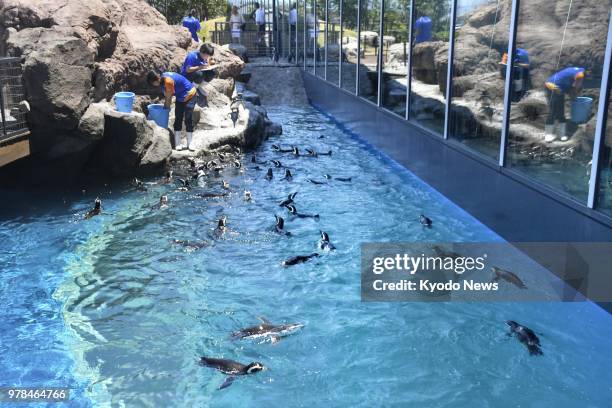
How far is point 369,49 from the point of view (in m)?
15.0

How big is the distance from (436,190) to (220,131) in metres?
5.35

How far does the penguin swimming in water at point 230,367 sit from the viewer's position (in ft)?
16.8

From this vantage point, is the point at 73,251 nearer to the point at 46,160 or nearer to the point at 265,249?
the point at 265,249

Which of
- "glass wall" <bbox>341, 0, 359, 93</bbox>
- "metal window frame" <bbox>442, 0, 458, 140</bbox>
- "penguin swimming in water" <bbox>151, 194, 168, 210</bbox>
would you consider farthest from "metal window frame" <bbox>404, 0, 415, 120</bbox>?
"penguin swimming in water" <bbox>151, 194, 168, 210</bbox>

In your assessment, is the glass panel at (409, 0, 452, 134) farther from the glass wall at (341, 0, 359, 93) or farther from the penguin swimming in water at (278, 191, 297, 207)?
the glass wall at (341, 0, 359, 93)

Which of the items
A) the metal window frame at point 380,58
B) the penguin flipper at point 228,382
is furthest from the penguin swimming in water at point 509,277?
the metal window frame at point 380,58

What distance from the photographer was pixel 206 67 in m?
13.7

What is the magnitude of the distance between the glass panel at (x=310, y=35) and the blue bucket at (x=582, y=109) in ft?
51.1

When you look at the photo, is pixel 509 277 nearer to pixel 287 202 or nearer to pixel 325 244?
pixel 325 244

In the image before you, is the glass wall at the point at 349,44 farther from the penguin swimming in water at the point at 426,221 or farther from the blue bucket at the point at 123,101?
the penguin swimming in water at the point at 426,221

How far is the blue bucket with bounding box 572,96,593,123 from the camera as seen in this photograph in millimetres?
6383

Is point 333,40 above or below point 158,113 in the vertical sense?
above

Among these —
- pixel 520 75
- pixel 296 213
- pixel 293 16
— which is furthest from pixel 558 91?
pixel 293 16

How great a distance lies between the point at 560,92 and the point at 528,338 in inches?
113
